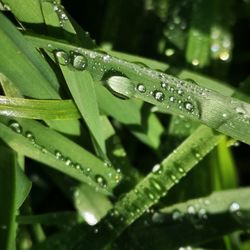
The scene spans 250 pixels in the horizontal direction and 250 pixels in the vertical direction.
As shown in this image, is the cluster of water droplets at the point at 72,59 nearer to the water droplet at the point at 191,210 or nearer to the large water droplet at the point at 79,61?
the large water droplet at the point at 79,61

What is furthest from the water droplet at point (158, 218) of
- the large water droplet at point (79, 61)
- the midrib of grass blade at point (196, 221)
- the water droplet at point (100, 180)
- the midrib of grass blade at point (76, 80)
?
the large water droplet at point (79, 61)

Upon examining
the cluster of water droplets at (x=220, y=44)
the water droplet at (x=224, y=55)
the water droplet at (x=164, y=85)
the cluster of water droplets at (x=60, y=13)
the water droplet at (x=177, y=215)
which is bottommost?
Answer: the water droplet at (x=177, y=215)

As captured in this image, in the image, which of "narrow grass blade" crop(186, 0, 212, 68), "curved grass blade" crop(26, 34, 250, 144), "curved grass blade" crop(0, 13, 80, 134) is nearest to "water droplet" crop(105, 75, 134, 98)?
"curved grass blade" crop(26, 34, 250, 144)

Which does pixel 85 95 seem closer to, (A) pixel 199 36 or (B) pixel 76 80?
(B) pixel 76 80

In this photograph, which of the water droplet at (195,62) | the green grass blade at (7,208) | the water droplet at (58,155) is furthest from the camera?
the water droplet at (195,62)

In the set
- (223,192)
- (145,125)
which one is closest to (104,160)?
(145,125)

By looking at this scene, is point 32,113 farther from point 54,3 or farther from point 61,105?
point 54,3

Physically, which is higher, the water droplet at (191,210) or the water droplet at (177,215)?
the water droplet at (191,210)

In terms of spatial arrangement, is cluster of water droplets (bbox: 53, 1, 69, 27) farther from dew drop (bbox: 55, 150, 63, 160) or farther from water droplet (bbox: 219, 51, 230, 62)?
water droplet (bbox: 219, 51, 230, 62)

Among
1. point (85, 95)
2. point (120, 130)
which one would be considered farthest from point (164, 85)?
point (120, 130)
